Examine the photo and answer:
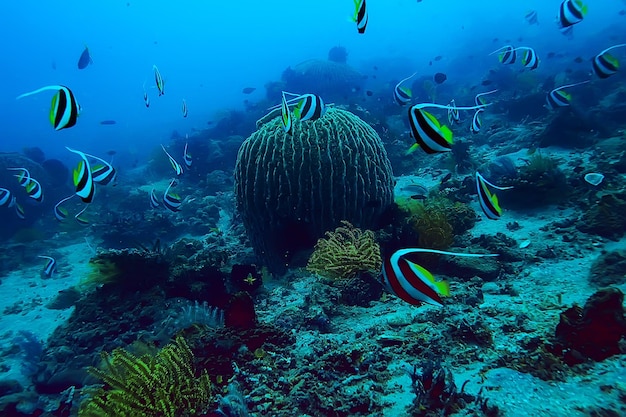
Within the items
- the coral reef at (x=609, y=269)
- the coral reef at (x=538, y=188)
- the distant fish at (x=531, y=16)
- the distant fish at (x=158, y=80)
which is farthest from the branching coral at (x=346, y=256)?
the distant fish at (x=531, y=16)

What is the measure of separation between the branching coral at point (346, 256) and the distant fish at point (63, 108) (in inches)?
136

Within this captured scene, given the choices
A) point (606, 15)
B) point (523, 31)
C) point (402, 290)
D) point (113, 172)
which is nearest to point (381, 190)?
point (113, 172)

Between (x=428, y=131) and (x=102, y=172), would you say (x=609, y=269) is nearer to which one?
(x=428, y=131)

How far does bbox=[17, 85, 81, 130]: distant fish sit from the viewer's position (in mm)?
Answer: 3223

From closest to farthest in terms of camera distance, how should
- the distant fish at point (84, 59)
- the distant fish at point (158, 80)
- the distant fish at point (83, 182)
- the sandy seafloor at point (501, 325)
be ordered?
the sandy seafloor at point (501, 325)
the distant fish at point (83, 182)
the distant fish at point (158, 80)
the distant fish at point (84, 59)

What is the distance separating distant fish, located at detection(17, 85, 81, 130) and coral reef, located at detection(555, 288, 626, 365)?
15.6 feet

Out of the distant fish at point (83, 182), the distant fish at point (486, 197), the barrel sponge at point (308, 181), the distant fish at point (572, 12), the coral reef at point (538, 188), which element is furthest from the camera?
the coral reef at point (538, 188)

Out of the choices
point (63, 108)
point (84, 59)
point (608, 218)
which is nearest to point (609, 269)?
point (608, 218)

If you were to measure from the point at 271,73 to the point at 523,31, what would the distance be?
68055mm

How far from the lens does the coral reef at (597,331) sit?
3068 millimetres

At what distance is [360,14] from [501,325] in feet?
11.1

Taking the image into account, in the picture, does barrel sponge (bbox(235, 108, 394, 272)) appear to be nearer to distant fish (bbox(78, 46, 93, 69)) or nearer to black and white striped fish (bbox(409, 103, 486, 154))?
black and white striped fish (bbox(409, 103, 486, 154))

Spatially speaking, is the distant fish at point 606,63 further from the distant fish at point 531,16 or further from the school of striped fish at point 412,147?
the distant fish at point 531,16

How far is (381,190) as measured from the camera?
6.57 m
